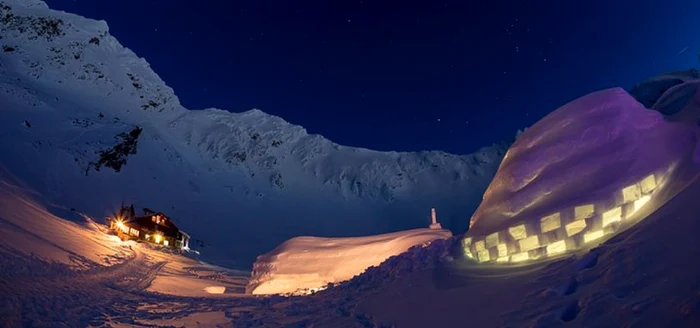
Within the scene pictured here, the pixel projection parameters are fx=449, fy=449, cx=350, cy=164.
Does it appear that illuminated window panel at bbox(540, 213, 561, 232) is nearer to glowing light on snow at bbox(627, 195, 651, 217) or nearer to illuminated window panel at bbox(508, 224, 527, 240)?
illuminated window panel at bbox(508, 224, 527, 240)

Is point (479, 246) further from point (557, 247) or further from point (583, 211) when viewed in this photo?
point (583, 211)

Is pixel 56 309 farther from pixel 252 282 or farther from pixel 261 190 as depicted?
pixel 261 190

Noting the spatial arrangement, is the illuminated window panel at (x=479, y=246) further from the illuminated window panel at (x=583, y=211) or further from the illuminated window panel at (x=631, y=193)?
the illuminated window panel at (x=631, y=193)

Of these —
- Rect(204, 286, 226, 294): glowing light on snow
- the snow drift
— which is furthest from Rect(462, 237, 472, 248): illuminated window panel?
Rect(204, 286, 226, 294): glowing light on snow

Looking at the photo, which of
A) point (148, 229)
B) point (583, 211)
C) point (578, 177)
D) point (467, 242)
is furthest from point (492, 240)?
point (148, 229)

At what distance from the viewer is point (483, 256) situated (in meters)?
8.12

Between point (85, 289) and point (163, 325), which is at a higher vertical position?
point (85, 289)

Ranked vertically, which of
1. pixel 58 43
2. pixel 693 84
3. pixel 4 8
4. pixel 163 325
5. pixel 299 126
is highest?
pixel 4 8

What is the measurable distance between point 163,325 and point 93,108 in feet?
163

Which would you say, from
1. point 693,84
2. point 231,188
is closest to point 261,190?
point 231,188

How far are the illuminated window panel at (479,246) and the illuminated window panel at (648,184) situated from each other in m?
2.65

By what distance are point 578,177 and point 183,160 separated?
161ft

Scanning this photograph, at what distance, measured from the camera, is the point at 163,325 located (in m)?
7.94

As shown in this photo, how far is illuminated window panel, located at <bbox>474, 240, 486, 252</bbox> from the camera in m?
8.12
